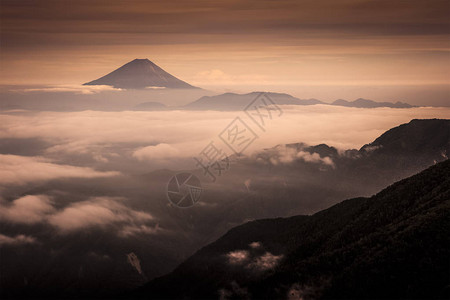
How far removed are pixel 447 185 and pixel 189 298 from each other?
126862 mm

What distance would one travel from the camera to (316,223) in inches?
7288

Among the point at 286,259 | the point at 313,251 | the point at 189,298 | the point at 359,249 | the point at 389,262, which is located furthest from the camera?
the point at 189,298

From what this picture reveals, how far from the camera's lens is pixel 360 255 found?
111125mm

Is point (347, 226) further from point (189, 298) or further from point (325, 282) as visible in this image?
point (189, 298)

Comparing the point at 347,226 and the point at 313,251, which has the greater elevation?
the point at 347,226

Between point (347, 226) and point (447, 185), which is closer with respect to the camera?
point (447, 185)

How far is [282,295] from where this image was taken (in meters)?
119

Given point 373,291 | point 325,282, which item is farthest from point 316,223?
point 373,291

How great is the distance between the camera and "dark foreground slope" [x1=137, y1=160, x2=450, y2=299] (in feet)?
306

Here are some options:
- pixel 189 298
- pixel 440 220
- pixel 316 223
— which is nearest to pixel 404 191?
pixel 316 223

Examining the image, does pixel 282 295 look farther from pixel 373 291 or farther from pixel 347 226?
pixel 347 226

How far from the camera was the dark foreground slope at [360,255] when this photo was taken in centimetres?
9312

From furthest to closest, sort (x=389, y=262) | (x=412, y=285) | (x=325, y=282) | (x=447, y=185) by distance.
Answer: (x=447, y=185) < (x=325, y=282) < (x=389, y=262) < (x=412, y=285)

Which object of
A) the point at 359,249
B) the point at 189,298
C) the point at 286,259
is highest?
the point at 359,249
